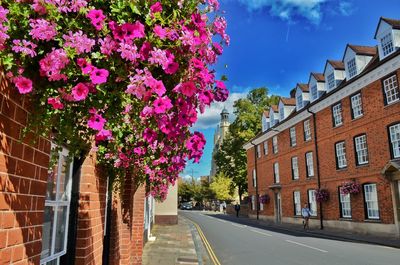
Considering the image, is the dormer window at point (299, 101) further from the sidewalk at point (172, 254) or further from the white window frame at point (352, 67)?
the sidewalk at point (172, 254)

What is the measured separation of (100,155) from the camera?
4.48 m

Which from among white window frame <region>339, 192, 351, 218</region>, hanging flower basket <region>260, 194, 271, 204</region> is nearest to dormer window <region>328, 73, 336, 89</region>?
white window frame <region>339, 192, 351, 218</region>

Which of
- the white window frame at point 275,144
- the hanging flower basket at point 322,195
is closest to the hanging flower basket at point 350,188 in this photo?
the hanging flower basket at point 322,195

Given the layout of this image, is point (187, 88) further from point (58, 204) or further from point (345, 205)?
point (345, 205)

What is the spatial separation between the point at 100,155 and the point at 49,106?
8.02 ft

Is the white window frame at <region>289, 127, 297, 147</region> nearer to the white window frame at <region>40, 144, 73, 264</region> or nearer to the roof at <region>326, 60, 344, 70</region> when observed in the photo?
the roof at <region>326, 60, 344, 70</region>

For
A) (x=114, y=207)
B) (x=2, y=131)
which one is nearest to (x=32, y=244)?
(x=2, y=131)

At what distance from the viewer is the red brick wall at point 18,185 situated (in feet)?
6.49

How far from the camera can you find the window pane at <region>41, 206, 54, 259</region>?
3.26 meters

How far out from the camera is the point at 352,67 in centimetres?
2516

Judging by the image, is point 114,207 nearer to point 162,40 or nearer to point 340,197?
point 162,40

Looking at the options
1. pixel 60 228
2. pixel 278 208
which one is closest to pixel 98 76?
pixel 60 228

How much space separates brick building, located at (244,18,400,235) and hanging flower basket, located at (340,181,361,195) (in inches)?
2.8

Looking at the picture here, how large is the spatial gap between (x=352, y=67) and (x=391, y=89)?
209 inches
